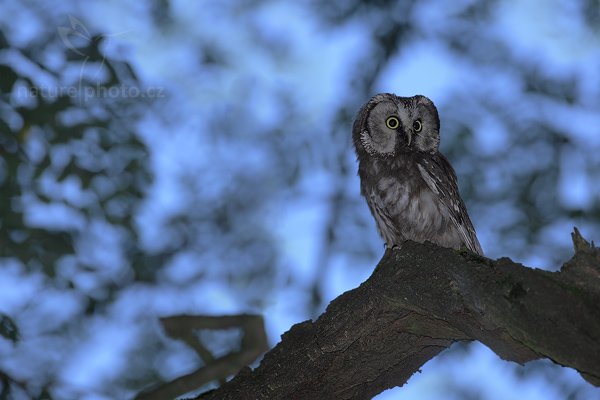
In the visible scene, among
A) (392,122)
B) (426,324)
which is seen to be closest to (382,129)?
(392,122)

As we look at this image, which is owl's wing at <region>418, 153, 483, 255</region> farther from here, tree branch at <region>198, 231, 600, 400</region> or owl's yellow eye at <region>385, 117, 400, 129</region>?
tree branch at <region>198, 231, 600, 400</region>

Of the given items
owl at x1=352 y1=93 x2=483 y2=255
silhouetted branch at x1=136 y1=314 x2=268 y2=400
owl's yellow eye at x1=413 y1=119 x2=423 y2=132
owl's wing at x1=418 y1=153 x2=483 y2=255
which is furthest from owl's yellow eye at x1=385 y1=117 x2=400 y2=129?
silhouetted branch at x1=136 y1=314 x2=268 y2=400

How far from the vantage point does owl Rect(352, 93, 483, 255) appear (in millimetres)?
5766

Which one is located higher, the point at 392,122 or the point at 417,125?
the point at 392,122

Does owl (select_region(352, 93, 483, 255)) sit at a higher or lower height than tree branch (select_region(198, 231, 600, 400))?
higher

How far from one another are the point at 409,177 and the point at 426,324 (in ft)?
7.37

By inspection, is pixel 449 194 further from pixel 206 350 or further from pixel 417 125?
pixel 206 350

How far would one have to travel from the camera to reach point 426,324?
3.74 meters

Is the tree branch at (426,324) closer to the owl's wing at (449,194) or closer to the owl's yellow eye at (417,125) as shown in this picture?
the owl's wing at (449,194)

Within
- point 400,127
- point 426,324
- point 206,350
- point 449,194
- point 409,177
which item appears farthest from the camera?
point 400,127

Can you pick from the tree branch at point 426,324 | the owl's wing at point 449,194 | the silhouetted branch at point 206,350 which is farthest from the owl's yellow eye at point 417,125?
the tree branch at point 426,324

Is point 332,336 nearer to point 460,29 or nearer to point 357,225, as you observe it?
point 357,225

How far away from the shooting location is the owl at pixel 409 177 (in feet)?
18.9

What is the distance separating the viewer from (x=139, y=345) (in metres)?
6.98
